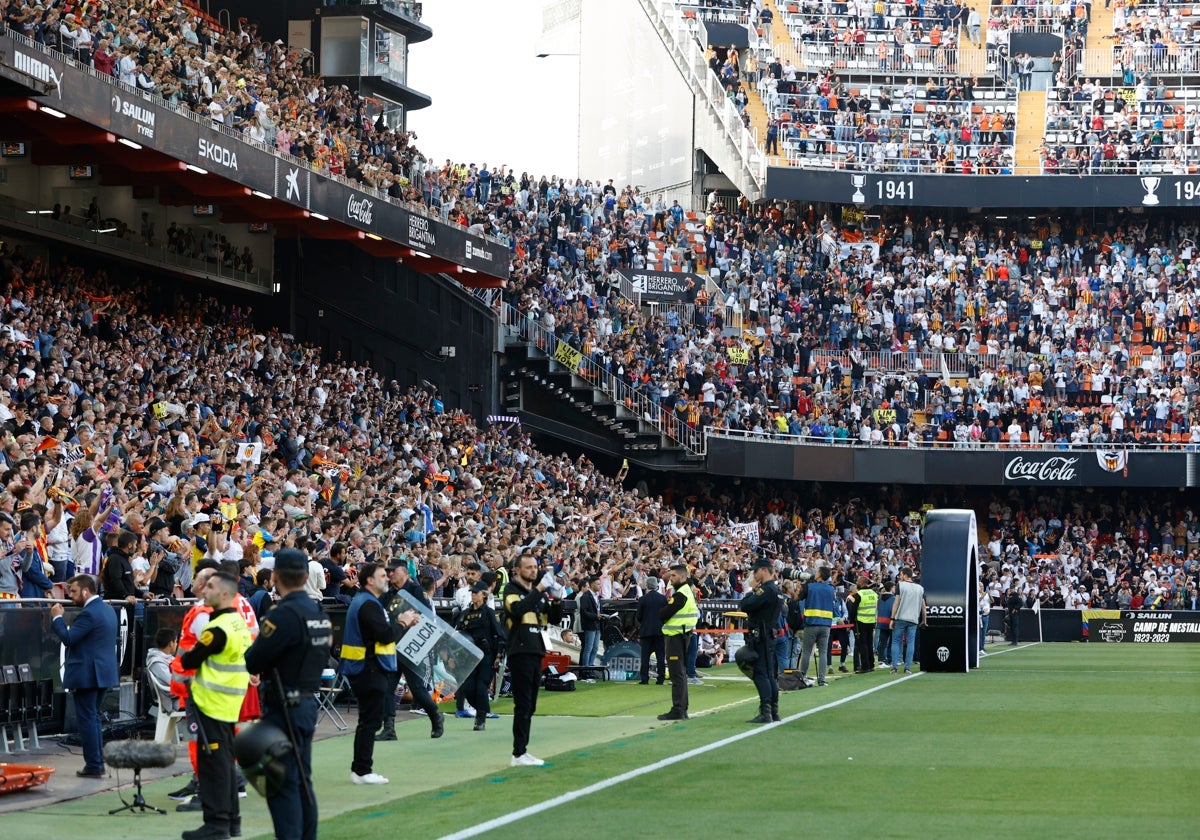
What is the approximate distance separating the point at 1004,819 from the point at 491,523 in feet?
72.1

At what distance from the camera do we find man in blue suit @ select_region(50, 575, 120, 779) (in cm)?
1392

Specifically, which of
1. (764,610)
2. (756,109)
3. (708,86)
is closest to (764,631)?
(764,610)

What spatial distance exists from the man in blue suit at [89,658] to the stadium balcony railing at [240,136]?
12564 millimetres

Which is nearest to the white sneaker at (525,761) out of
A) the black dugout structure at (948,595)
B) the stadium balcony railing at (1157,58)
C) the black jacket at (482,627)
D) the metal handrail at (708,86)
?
the black jacket at (482,627)

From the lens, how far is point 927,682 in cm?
2655

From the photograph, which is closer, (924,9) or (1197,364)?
→ (1197,364)

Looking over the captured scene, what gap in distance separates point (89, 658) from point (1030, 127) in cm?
5354

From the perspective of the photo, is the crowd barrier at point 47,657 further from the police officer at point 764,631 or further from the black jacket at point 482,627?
the police officer at point 764,631

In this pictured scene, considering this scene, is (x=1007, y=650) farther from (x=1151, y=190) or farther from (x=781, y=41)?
(x=781, y=41)

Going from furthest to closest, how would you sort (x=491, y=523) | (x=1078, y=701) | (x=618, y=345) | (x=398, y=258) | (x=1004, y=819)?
(x=618, y=345)
(x=398, y=258)
(x=491, y=523)
(x=1078, y=701)
(x=1004, y=819)

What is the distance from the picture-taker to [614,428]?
157 feet

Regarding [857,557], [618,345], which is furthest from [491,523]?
[857,557]

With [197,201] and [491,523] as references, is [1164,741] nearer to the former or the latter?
[491,523]

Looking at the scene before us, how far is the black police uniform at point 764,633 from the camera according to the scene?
18.8 metres
